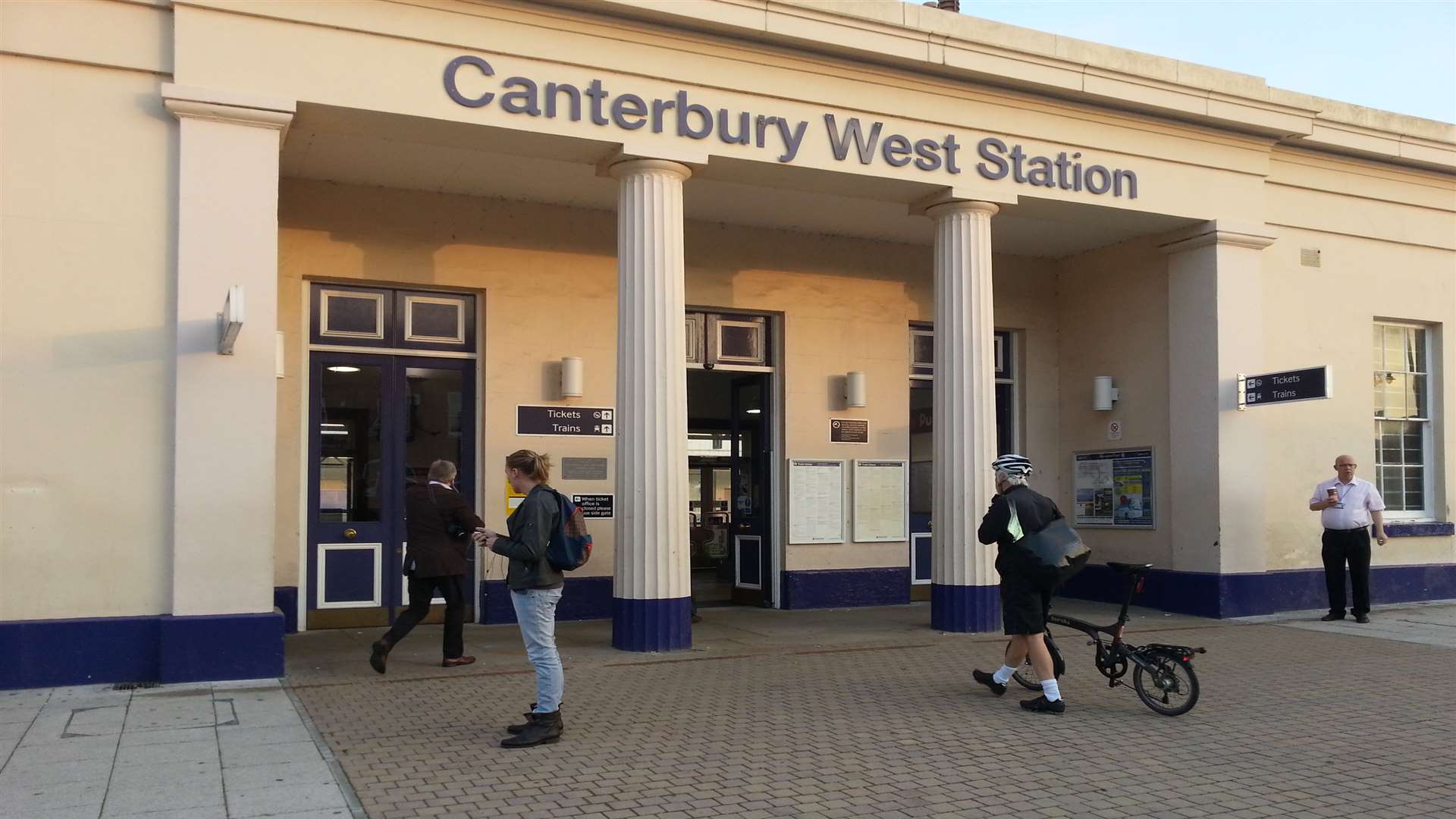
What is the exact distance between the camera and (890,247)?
14.0m

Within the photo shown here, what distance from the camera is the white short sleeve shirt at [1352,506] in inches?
475

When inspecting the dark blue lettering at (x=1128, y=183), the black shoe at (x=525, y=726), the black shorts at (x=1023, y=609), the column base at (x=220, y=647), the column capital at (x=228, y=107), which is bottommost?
the black shoe at (x=525, y=726)

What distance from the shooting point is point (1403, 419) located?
14.2m

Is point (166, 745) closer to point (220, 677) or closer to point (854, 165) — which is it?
point (220, 677)

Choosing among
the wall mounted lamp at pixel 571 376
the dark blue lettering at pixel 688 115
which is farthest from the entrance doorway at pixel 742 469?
the dark blue lettering at pixel 688 115

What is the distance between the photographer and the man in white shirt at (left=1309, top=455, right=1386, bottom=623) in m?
12.1

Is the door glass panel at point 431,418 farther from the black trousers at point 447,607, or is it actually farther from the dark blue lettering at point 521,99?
the dark blue lettering at point 521,99

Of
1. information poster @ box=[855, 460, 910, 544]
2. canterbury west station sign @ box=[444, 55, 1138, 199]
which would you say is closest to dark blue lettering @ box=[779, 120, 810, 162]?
canterbury west station sign @ box=[444, 55, 1138, 199]

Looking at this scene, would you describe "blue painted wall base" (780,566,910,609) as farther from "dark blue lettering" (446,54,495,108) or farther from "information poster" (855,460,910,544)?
"dark blue lettering" (446,54,495,108)

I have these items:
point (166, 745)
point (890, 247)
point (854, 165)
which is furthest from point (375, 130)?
point (890, 247)

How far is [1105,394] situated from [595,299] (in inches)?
234

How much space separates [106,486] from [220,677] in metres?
1.50

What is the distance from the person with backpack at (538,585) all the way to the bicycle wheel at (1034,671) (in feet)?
10.1

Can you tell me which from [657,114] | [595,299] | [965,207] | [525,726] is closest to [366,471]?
[595,299]
